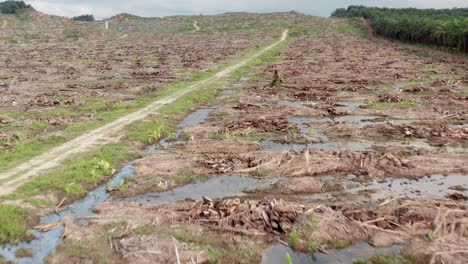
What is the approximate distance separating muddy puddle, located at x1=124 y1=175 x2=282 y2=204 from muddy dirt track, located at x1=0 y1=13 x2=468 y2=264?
0.12 ft

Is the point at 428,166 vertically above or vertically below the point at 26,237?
above

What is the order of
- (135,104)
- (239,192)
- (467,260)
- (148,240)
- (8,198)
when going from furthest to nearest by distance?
(135,104) → (239,192) → (8,198) → (148,240) → (467,260)

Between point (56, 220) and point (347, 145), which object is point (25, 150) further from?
point (347, 145)

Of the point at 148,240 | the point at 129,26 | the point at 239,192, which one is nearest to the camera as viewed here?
the point at 148,240

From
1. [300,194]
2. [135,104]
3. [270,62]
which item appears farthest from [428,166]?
[270,62]

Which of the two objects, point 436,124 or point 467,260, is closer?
point 467,260

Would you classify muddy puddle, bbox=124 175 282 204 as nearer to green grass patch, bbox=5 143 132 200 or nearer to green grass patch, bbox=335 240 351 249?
green grass patch, bbox=5 143 132 200

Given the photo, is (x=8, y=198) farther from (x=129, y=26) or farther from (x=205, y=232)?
(x=129, y=26)

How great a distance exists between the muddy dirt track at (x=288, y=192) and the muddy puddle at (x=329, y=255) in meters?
0.03

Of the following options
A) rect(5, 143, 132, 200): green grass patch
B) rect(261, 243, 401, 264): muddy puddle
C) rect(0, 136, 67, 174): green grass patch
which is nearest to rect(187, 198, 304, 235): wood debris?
rect(261, 243, 401, 264): muddy puddle

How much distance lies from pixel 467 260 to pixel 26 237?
435 inches

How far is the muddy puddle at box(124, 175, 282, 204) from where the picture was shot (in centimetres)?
1413

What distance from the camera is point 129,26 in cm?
12975

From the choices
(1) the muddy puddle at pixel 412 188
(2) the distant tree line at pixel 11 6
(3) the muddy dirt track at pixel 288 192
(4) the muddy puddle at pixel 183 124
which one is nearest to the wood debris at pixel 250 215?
(3) the muddy dirt track at pixel 288 192
